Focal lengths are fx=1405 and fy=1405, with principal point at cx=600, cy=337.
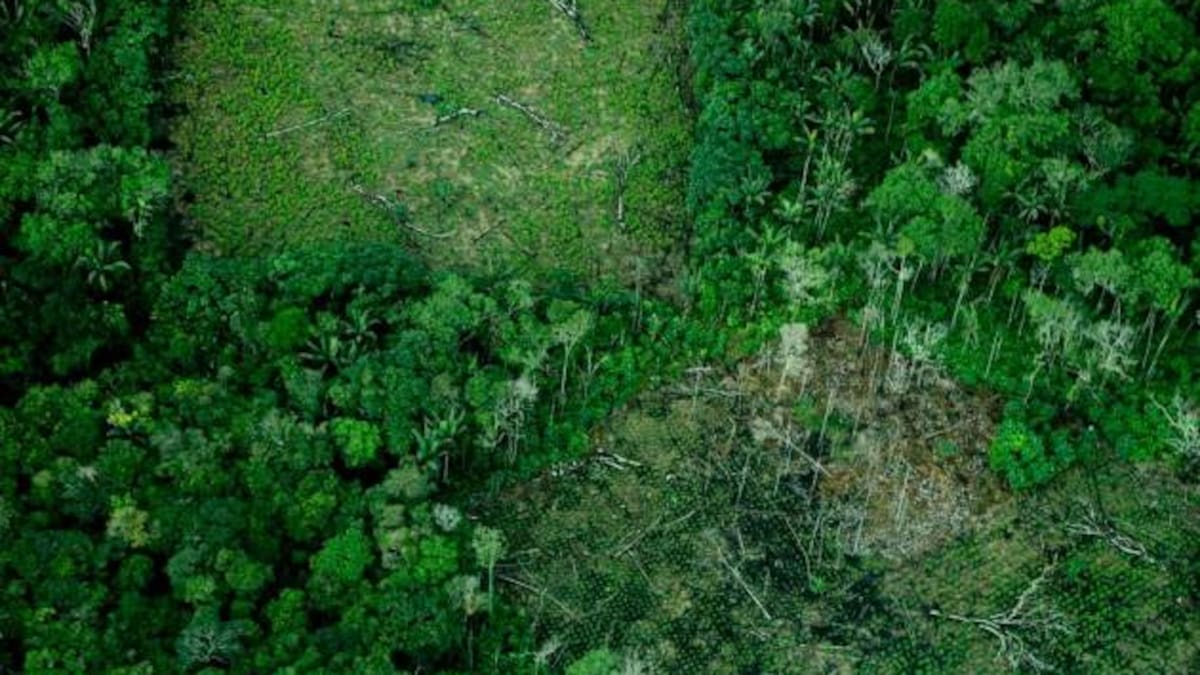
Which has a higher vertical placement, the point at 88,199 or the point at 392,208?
the point at 88,199

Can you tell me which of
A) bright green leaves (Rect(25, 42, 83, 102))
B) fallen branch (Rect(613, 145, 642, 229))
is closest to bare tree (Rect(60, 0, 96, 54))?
bright green leaves (Rect(25, 42, 83, 102))

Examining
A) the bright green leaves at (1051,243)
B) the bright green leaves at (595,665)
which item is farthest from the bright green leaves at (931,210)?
the bright green leaves at (595,665)

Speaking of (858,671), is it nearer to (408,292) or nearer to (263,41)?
(408,292)

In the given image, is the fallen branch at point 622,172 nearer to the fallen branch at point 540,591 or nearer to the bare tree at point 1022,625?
the fallen branch at point 540,591

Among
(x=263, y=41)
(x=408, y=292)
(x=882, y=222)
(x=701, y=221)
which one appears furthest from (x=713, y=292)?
(x=263, y=41)

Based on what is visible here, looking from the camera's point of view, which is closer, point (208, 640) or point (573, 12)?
point (208, 640)

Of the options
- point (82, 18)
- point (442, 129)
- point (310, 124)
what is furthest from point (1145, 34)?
point (82, 18)

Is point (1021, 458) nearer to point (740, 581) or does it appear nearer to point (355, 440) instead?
point (740, 581)

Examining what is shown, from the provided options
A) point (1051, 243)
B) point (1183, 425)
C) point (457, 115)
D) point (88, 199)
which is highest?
point (1051, 243)
